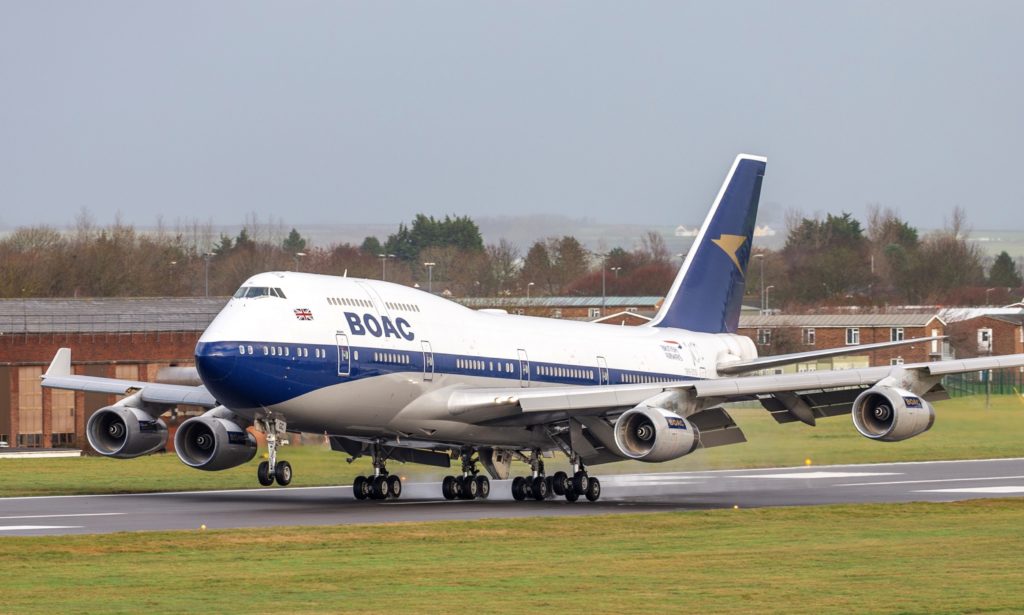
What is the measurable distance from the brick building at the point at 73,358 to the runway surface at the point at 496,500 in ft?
85.3

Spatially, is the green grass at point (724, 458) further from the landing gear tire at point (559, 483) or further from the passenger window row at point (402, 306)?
the passenger window row at point (402, 306)

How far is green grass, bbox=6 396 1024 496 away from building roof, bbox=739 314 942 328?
52243mm

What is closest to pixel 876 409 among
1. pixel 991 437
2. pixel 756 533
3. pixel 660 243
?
pixel 756 533

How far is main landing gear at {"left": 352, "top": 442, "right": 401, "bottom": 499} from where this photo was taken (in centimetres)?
4072

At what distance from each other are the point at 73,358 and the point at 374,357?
3857cm

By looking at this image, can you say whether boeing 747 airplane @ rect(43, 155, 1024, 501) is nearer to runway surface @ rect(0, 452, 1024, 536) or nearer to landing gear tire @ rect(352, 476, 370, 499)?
landing gear tire @ rect(352, 476, 370, 499)

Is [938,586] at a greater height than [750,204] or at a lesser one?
lesser

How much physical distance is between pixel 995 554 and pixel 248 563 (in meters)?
12.0

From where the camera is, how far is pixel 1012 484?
47.6m

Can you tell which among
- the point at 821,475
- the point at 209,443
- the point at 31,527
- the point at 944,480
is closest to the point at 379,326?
the point at 209,443

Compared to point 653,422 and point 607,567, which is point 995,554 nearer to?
point 607,567

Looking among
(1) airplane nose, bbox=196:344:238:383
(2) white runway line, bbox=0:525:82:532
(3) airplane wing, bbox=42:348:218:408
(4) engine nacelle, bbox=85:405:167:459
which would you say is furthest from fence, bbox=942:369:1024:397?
(2) white runway line, bbox=0:525:82:532

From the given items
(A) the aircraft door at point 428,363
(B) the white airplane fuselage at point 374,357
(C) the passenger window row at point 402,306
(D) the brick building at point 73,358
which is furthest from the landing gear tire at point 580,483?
(D) the brick building at point 73,358

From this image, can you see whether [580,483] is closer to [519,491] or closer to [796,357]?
[519,491]
